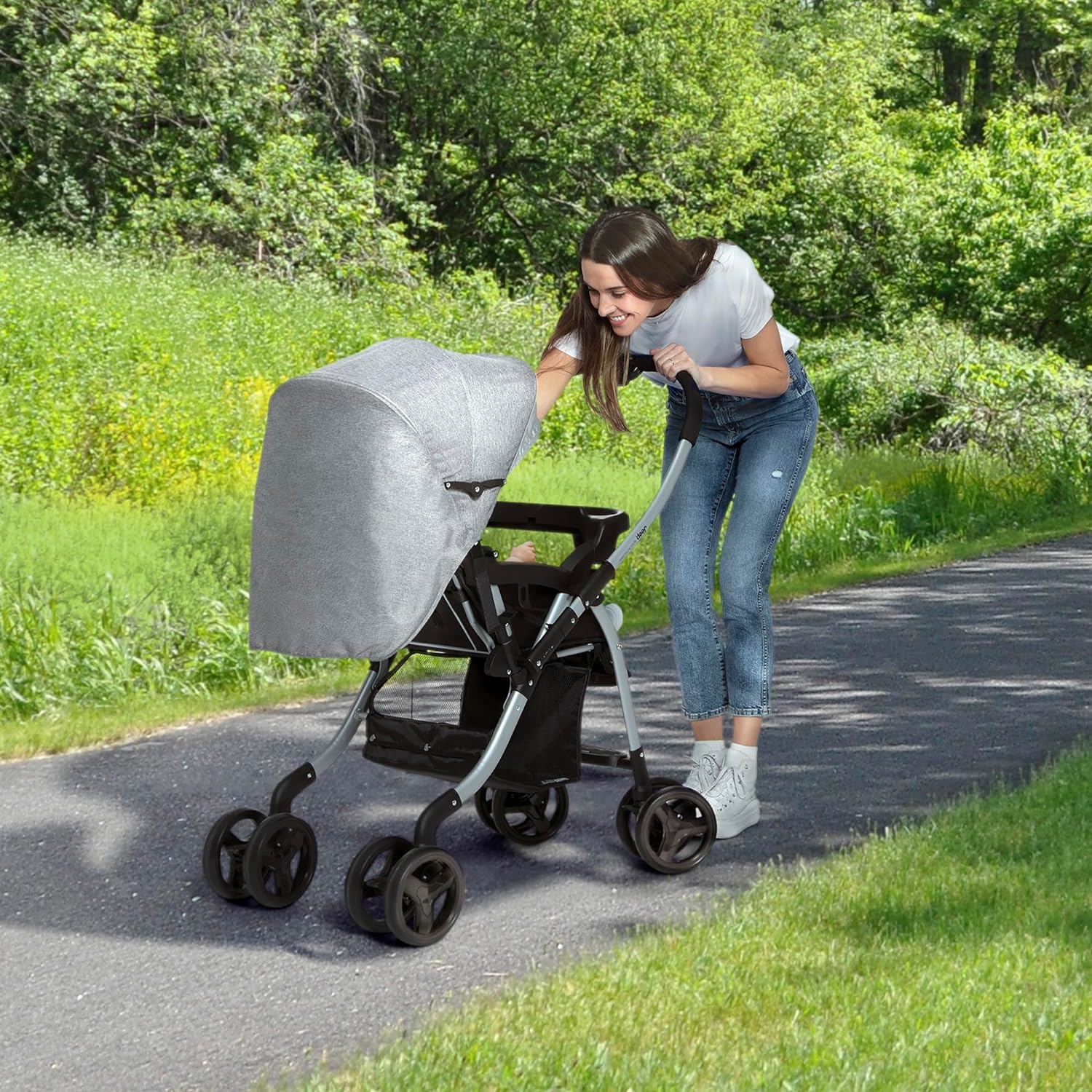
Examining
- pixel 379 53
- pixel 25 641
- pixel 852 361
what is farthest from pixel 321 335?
pixel 379 53

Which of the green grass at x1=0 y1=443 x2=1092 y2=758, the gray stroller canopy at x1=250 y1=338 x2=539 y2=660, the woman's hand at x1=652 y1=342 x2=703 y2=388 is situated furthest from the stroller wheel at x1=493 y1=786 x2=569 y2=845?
the green grass at x1=0 y1=443 x2=1092 y2=758

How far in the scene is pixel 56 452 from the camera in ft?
34.3

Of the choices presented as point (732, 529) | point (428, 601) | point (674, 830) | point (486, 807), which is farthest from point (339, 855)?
point (732, 529)

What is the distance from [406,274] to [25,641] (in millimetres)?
16222

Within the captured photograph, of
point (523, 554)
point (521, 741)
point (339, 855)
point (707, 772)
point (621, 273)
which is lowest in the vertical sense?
point (339, 855)

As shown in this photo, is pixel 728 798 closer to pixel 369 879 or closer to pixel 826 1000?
pixel 369 879

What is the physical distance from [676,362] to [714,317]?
0.24m

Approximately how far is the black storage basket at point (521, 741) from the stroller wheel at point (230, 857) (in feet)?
1.17

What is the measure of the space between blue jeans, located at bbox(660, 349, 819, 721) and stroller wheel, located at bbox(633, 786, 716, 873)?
1.22 feet

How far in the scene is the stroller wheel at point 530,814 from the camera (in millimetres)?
4660

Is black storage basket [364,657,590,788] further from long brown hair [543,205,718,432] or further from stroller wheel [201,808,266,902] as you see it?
long brown hair [543,205,718,432]

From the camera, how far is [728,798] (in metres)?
4.67

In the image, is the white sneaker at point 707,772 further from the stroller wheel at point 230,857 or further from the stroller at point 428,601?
the stroller wheel at point 230,857

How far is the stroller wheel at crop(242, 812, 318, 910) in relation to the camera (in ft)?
13.1
